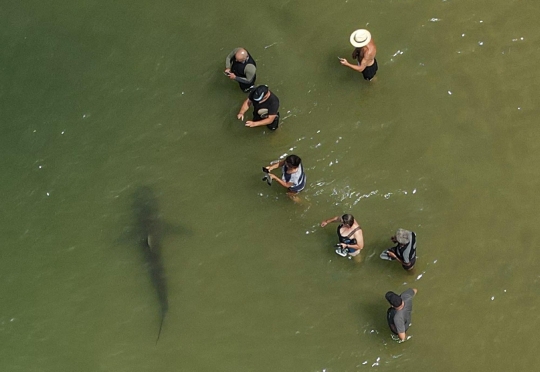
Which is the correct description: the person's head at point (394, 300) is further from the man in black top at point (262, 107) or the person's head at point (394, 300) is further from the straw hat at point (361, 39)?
the straw hat at point (361, 39)

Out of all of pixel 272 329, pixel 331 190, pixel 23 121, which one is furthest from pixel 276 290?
pixel 23 121

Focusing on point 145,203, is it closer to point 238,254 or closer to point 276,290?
point 238,254

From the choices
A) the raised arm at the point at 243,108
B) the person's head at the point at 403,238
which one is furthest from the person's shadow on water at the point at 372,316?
the raised arm at the point at 243,108

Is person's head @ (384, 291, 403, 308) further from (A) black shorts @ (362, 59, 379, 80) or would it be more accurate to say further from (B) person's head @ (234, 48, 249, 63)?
(B) person's head @ (234, 48, 249, 63)

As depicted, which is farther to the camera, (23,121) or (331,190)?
(23,121)

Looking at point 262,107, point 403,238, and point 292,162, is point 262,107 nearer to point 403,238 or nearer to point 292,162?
point 292,162

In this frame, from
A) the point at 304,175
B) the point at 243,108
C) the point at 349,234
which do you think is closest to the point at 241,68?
the point at 243,108
